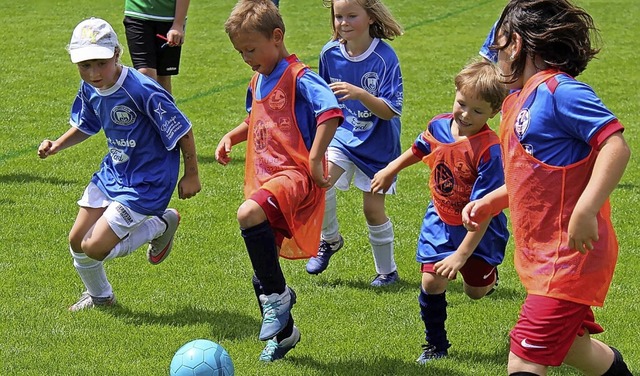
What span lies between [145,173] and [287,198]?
125 centimetres

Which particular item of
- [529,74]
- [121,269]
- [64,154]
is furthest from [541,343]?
[64,154]

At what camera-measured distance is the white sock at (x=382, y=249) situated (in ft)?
20.6

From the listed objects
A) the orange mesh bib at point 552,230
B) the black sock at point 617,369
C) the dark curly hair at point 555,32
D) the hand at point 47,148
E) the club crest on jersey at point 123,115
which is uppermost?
the dark curly hair at point 555,32

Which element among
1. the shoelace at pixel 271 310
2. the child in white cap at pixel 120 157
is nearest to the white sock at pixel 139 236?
the child in white cap at pixel 120 157

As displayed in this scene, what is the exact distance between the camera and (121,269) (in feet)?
21.1

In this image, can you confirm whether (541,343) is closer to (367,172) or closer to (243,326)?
(243,326)

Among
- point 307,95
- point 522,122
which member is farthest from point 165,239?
point 522,122

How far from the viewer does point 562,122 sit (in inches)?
144

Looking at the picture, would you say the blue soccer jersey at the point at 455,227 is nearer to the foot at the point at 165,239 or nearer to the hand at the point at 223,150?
the hand at the point at 223,150

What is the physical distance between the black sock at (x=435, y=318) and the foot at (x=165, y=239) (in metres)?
1.76

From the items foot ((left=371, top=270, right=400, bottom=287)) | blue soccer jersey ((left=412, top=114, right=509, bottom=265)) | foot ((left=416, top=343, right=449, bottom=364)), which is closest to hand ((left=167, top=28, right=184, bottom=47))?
foot ((left=371, top=270, right=400, bottom=287))

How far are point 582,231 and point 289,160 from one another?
184 centimetres

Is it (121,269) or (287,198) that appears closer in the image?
(287,198)

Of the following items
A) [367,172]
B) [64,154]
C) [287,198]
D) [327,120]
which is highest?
[327,120]
